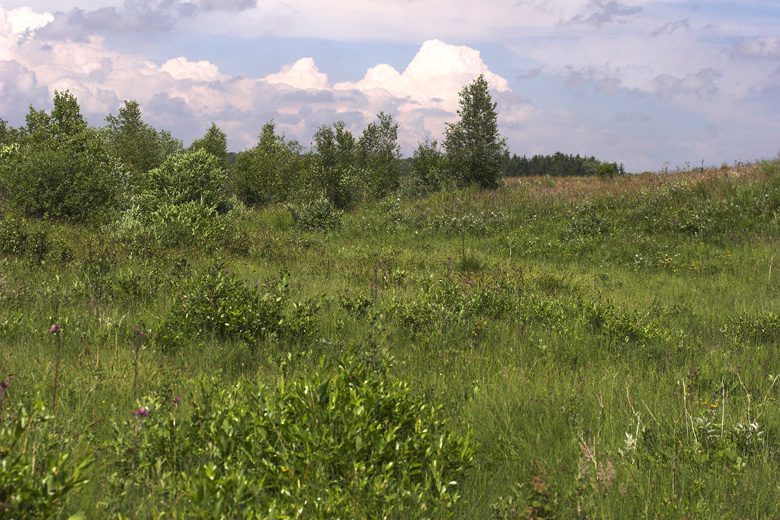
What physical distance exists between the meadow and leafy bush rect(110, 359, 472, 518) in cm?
1

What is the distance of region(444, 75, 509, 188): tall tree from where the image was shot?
23609 mm

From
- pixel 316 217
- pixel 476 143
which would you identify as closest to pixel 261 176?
pixel 476 143

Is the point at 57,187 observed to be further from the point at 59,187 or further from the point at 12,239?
the point at 12,239

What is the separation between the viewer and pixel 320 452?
8.04 feet

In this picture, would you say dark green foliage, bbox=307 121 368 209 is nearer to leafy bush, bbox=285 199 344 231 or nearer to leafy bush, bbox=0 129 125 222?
leafy bush, bbox=285 199 344 231

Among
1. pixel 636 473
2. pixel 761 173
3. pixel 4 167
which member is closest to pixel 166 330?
pixel 636 473

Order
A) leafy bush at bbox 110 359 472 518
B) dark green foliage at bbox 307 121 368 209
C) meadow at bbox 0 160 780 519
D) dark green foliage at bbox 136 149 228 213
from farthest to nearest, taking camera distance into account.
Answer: dark green foliage at bbox 307 121 368 209
dark green foliage at bbox 136 149 228 213
meadow at bbox 0 160 780 519
leafy bush at bbox 110 359 472 518

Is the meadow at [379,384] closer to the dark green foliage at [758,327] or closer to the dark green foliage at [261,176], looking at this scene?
the dark green foliage at [758,327]

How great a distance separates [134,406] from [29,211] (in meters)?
11.1

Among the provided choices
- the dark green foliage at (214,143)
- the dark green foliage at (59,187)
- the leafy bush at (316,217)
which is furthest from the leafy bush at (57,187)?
the dark green foliage at (214,143)

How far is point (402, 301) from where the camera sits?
254 inches

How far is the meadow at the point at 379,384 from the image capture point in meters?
2.42

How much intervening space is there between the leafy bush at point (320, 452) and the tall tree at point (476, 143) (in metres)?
21.1

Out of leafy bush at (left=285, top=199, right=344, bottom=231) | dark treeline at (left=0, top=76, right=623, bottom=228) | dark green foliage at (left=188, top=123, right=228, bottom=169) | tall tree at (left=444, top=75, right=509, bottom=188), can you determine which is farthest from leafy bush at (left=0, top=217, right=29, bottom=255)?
dark green foliage at (left=188, top=123, right=228, bottom=169)
